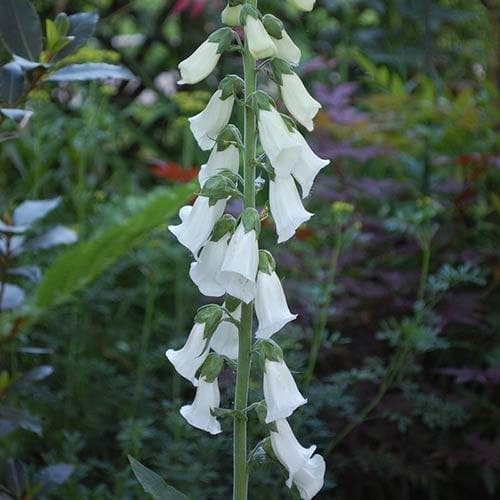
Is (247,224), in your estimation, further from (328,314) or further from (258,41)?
(328,314)

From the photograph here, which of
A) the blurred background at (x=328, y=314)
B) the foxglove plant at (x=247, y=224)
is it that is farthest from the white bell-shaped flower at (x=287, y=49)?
the blurred background at (x=328, y=314)

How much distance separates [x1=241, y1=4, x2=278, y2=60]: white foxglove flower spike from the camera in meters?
1.16

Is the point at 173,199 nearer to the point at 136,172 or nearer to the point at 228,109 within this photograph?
the point at 228,109

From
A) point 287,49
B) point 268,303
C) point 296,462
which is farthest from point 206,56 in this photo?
point 296,462

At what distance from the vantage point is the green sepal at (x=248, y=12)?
1.18 m

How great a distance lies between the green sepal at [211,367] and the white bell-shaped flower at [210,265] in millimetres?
92

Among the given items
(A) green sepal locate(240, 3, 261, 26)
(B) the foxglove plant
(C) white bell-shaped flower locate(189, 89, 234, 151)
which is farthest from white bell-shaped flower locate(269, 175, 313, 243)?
(A) green sepal locate(240, 3, 261, 26)

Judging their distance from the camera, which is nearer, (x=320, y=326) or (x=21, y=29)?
(x=21, y=29)

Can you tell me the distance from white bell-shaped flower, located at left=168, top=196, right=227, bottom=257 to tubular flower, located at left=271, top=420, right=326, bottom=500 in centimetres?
27

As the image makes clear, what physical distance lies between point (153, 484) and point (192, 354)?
0.18 m

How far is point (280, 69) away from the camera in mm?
1243

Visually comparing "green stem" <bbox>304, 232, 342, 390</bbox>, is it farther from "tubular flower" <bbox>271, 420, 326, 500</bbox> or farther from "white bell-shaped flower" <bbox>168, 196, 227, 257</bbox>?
"white bell-shaped flower" <bbox>168, 196, 227, 257</bbox>

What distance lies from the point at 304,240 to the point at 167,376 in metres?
0.51

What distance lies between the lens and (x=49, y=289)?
2074mm
